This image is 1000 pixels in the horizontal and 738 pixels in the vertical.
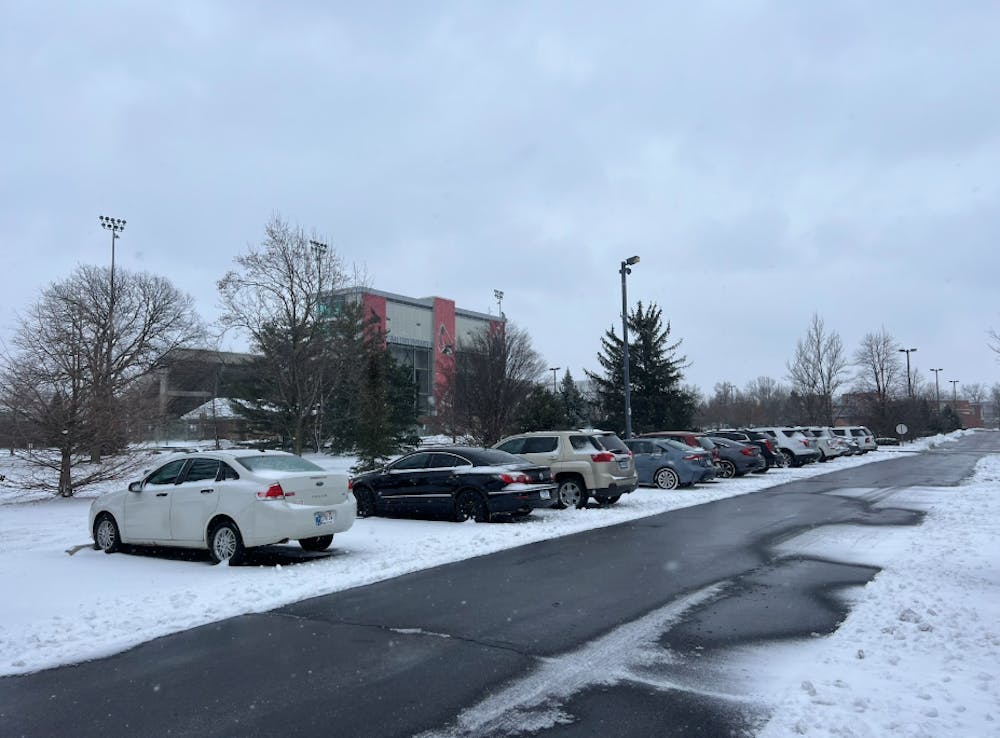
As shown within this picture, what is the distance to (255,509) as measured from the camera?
31.1ft

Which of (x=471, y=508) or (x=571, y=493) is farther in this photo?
(x=571, y=493)

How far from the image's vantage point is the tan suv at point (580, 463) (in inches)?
632

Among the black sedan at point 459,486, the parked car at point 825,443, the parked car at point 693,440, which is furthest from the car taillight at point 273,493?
the parked car at point 825,443

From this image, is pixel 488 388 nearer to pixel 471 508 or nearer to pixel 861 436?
pixel 471 508

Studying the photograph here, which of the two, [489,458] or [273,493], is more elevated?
[489,458]

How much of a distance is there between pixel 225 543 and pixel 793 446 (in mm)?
26943

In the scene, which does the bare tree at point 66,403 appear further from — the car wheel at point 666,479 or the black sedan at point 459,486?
the car wheel at point 666,479

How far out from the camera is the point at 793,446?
31391 mm

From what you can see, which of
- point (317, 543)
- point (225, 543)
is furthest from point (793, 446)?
point (225, 543)

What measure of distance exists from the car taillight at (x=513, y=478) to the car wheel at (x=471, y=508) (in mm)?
544

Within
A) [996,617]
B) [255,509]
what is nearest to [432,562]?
[255,509]

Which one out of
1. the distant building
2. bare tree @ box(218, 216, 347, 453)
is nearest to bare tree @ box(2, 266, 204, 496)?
bare tree @ box(218, 216, 347, 453)

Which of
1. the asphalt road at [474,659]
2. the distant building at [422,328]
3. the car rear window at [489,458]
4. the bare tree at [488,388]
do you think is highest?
the distant building at [422,328]

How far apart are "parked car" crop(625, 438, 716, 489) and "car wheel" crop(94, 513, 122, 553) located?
1398 cm
